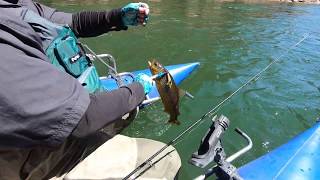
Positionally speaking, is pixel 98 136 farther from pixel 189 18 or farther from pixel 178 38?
pixel 189 18

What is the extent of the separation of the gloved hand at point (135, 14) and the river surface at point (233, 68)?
177 cm

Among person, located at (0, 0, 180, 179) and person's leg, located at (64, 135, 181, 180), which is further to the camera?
person's leg, located at (64, 135, 181, 180)

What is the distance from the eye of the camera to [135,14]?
404 centimetres

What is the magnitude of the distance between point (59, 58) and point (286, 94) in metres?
5.11

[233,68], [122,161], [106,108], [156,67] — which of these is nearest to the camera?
[106,108]

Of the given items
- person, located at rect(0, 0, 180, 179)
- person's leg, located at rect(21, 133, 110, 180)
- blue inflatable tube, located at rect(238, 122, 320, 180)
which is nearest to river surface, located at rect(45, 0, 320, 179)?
blue inflatable tube, located at rect(238, 122, 320, 180)

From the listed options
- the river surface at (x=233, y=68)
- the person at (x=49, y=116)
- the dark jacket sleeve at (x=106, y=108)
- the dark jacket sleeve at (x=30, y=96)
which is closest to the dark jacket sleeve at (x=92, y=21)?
the person at (x=49, y=116)

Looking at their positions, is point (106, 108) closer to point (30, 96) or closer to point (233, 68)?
point (30, 96)

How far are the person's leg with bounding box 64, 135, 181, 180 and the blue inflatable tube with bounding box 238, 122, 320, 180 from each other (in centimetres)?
110

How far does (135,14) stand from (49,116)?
2.54m

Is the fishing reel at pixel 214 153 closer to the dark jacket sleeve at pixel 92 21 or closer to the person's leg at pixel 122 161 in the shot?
the person's leg at pixel 122 161

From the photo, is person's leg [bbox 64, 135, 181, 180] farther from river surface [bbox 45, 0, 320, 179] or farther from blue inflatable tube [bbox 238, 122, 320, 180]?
river surface [bbox 45, 0, 320, 179]

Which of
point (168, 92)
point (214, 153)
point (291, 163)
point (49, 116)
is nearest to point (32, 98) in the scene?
point (49, 116)

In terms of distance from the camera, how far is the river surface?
17.7 feet
